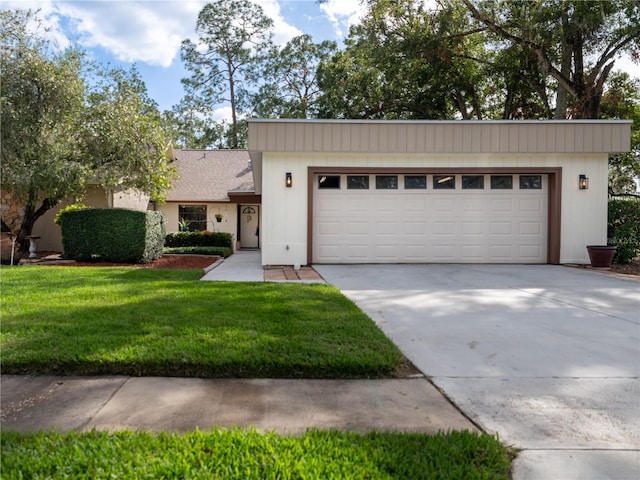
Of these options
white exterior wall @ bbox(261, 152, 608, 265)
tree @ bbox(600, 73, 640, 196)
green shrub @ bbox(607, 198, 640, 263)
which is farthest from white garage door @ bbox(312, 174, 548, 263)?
tree @ bbox(600, 73, 640, 196)

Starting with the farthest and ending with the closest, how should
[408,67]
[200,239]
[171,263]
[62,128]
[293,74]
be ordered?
[293,74] < [408,67] < [200,239] < [62,128] < [171,263]

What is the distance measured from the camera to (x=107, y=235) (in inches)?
419

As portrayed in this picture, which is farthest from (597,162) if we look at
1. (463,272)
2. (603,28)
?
(603,28)

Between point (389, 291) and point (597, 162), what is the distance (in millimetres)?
7184

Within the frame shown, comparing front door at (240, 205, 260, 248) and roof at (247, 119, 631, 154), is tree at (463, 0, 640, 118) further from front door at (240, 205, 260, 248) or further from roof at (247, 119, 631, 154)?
front door at (240, 205, 260, 248)

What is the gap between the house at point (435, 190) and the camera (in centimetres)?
976

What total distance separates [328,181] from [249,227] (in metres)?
9.08

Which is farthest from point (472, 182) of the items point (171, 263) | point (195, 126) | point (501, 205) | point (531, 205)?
point (195, 126)

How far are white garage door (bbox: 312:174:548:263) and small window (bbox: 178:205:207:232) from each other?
9.49 m

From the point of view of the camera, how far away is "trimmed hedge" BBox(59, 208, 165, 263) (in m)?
10.6

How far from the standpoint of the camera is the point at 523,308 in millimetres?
5469

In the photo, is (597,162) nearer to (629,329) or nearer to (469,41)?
(629,329)

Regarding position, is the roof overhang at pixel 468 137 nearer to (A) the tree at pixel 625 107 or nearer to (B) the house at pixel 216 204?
(A) the tree at pixel 625 107

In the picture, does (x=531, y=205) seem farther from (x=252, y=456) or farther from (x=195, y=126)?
(x=195, y=126)
